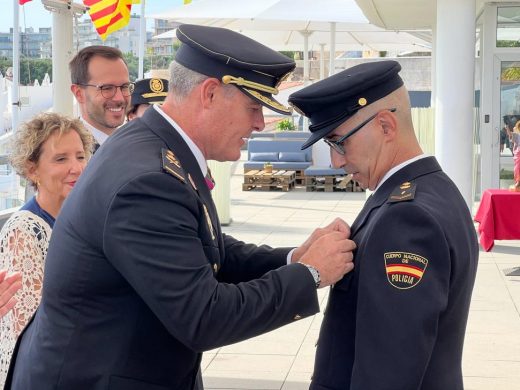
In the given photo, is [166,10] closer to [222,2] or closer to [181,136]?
[222,2]

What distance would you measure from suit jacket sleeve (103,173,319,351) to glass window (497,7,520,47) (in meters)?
12.9

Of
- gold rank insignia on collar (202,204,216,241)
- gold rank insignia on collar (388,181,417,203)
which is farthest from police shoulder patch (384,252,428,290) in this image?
gold rank insignia on collar (202,204,216,241)

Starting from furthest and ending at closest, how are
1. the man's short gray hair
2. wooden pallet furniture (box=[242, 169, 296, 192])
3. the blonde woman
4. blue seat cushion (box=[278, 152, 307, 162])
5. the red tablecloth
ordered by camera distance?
blue seat cushion (box=[278, 152, 307, 162]) → wooden pallet furniture (box=[242, 169, 296, 192]) → the red tablecloth → the blonde woman → the man's short gray hair

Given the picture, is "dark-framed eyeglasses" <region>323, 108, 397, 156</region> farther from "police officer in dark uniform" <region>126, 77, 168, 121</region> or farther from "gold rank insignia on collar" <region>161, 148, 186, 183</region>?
"police officer in dark uniform" <region>126, 77, 168, 121</region>

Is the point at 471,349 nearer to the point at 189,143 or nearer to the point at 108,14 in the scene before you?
the point at 189,143

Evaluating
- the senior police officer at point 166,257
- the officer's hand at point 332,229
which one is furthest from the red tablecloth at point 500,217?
the senior police officer at point 166,257

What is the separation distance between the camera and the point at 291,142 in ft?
67.9

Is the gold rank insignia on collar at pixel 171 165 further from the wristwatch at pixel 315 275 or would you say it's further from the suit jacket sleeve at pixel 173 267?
the wristwatch at pixel 315 275

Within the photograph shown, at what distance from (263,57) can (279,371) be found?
4.04m

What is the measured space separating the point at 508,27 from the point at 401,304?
1300cm

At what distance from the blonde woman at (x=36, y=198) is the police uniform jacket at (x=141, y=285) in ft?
2.70

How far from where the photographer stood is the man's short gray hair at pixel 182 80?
88.4 inches

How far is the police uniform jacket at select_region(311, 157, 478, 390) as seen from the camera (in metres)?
2.04

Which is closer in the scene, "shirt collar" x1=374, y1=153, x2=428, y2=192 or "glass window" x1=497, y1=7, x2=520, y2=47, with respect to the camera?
"shirt collar" x1=374, y1=153, x2=428, y2=192
